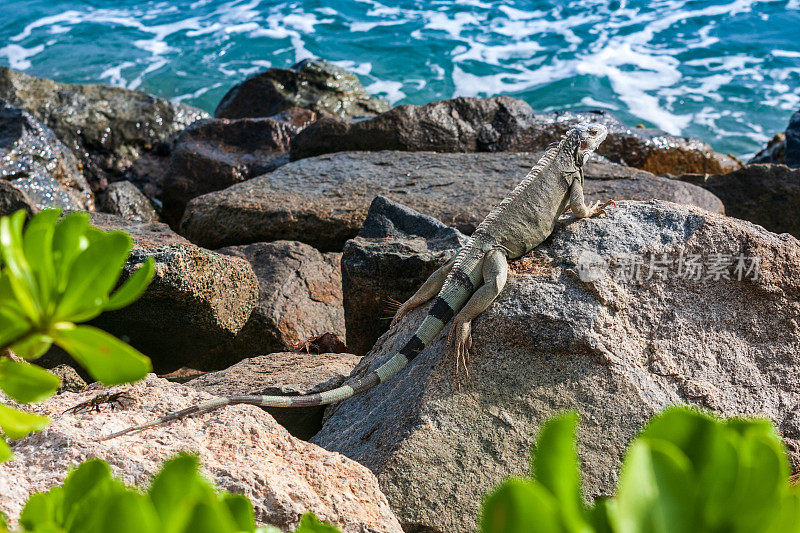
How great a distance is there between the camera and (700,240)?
3.75 m

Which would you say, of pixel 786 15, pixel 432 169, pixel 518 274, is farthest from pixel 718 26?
pixel 518 274

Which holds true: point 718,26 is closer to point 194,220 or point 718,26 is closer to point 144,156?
point 144,156

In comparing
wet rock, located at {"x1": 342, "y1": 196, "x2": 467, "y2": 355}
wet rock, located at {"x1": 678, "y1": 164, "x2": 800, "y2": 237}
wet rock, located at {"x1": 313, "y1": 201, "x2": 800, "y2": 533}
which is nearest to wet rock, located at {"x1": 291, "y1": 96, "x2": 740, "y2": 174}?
wet rock, located at {"x1": 678, "y1": 164, "x2": 800, "y2": 237}

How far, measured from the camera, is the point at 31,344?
2.53ft

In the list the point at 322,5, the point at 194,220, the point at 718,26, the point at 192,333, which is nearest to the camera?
the point at 192,333

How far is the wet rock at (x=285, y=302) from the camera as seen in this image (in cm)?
539

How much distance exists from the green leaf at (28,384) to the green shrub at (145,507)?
106mm

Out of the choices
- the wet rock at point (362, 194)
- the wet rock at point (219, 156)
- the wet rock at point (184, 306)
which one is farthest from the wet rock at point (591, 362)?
the wet rock at point (219, 156)

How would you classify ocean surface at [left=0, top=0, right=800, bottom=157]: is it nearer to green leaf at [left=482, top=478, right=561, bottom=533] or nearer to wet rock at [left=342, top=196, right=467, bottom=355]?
wet rock at [left=342, top=196, right=467, bottom=355]

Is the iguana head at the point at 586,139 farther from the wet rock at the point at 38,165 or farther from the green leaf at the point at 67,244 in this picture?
the wet rock at the point at 38,165

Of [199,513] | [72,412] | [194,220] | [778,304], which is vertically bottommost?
[194,220]

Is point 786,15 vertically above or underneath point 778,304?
underneath

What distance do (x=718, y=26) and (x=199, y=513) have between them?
822 inches

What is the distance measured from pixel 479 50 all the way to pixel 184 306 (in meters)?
15.1
